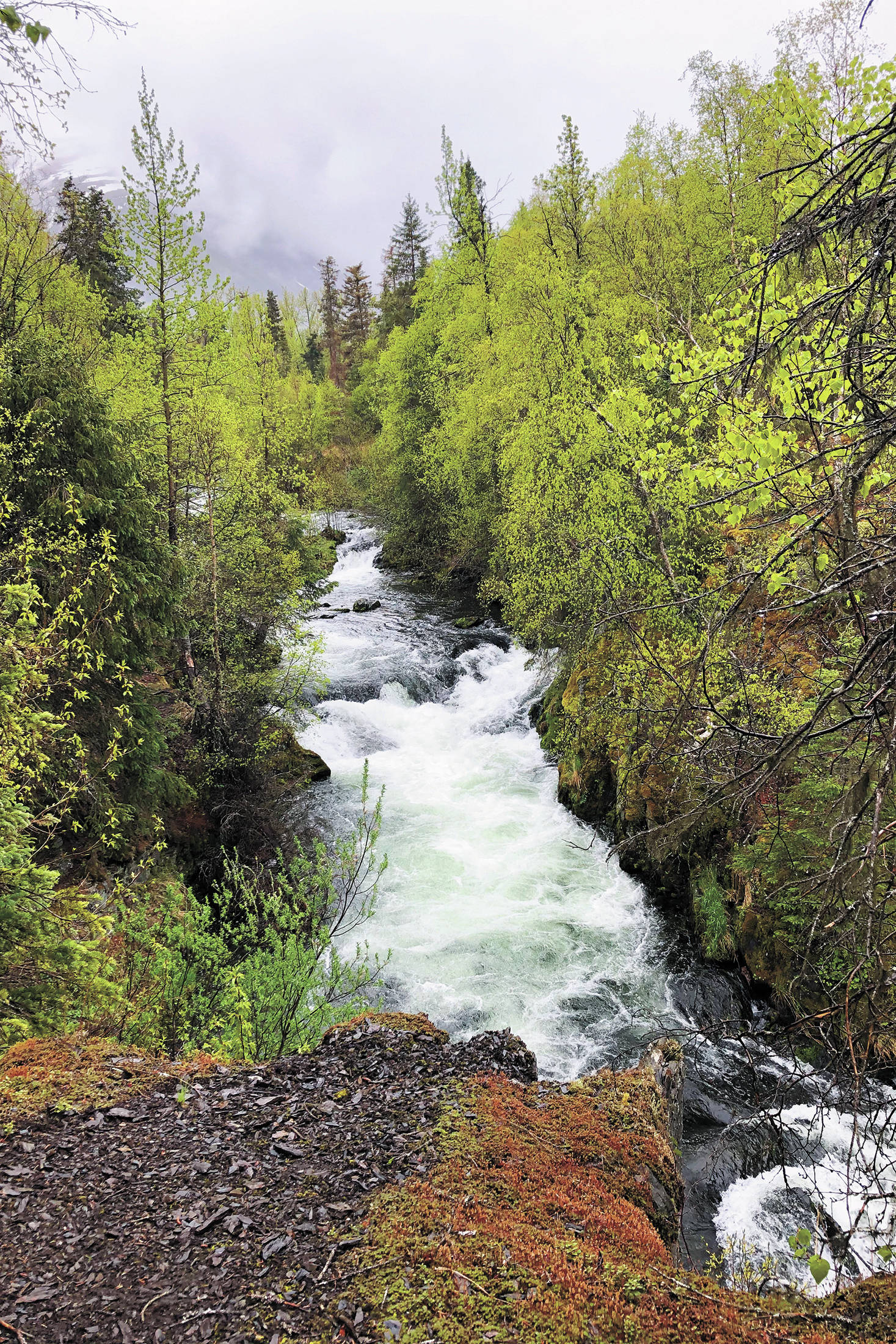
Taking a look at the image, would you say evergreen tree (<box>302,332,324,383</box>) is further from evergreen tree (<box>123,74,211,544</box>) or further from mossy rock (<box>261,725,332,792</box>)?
mossy rock (<box>261,725,332,792</box>)

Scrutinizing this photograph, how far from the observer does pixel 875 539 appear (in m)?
2.38

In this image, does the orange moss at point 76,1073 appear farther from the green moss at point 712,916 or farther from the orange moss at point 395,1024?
the green moss at point 712,916

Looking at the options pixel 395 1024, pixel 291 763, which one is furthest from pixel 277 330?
pixel 395 1024

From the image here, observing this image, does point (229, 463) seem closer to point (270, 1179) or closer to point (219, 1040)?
point (219, 1040)

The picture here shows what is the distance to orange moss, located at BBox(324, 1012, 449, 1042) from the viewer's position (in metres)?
5.25

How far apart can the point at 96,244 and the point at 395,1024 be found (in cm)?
3195

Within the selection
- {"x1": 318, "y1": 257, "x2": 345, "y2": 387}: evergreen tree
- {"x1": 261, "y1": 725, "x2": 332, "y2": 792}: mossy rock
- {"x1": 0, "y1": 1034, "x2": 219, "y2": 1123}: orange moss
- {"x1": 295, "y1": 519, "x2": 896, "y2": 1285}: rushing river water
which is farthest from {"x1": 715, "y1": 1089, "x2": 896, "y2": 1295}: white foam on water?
{"x1": 318, "y1": 257, "x2": 345, "y2": 387}: evergreen tree

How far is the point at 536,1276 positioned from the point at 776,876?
209 inches

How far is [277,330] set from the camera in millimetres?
50094

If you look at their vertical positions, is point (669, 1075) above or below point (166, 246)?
below

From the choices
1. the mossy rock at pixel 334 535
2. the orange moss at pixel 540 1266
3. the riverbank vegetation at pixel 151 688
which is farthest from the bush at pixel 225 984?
the mossy rock at pixel 334 535

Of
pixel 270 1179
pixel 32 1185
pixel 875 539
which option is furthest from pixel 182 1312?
pixel 875 539

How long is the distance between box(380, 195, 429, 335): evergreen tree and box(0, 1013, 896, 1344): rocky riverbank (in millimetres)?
41635

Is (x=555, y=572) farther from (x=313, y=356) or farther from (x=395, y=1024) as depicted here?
(x=313, y=356)
